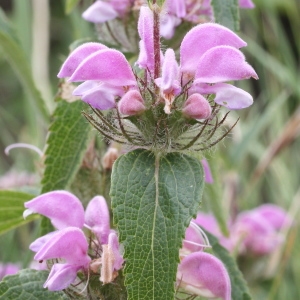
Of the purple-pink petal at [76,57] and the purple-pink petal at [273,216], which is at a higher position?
the purple-pink petal at [76,57]

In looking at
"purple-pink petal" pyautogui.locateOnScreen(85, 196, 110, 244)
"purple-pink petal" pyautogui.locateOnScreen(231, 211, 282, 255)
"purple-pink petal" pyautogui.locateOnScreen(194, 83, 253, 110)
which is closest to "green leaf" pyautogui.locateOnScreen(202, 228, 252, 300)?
"purple-pink petal" pyautogui.locateOnScreen(85, 196, 110, 244)

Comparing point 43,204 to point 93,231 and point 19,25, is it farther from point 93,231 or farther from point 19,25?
point 19,25

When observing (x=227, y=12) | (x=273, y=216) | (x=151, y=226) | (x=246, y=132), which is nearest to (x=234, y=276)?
(x=151, y=226)

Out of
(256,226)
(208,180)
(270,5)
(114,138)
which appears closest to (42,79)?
(256,226)

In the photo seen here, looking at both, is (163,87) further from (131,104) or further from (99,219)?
(99,219)

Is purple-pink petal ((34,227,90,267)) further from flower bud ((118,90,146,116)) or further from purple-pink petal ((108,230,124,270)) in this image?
flower bud ((118,90,146,116))

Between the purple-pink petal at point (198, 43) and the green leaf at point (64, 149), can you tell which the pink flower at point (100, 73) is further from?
the green leaf at point (64, 149)

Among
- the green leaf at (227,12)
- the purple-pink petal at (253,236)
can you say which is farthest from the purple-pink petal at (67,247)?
the purple-pink petal at (253,236)
